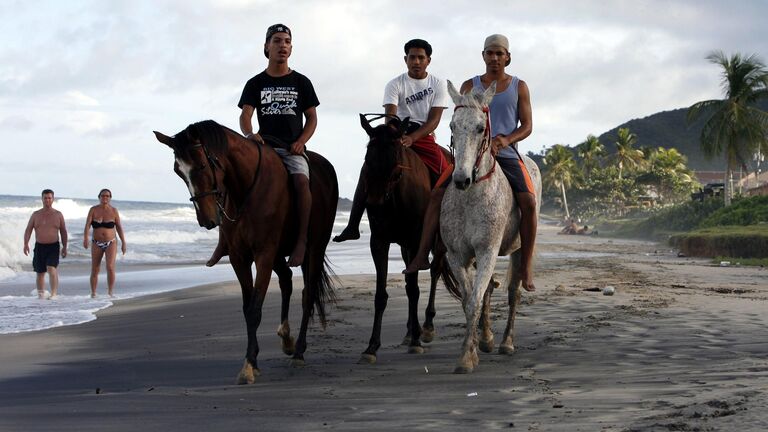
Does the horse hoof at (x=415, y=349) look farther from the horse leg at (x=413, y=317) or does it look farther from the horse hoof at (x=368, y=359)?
the horse hoof at (x=368, y=359)

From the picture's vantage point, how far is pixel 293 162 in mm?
7707

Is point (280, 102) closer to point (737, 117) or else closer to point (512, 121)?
point (512, 121)

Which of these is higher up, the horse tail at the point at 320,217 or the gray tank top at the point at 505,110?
the gray tank top at the point at 505,110

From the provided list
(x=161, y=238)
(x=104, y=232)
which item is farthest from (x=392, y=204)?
(x=161, y=238)

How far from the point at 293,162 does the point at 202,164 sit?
1.16 metres

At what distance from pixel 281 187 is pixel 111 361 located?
235 centimetres

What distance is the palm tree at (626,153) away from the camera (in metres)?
92.3

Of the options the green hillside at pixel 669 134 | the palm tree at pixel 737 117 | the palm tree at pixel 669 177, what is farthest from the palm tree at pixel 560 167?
the green hillside at pixel 669 134

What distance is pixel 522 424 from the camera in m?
4.86

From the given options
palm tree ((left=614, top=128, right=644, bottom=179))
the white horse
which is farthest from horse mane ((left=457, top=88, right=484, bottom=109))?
palm tree ((left=614, top=128, right=644, bottom=179))

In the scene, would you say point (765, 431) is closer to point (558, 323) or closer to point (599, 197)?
point (558, 323)

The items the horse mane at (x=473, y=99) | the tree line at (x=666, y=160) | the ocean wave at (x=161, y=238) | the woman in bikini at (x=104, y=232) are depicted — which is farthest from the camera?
the tree line at (x=666, y=160)

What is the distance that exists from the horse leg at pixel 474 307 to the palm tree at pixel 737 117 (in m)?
39.4

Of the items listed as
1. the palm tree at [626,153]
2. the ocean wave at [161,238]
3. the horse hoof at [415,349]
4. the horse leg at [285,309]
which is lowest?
the horse hoof at [415,349]
